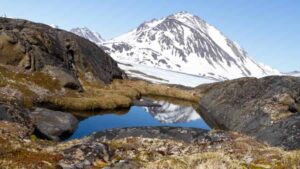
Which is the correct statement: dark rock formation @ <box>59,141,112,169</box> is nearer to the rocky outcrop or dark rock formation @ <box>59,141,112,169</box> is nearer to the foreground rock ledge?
the foreground rock ledge

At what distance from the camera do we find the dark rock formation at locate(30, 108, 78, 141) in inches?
1882

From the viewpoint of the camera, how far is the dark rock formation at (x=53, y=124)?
1882 inches

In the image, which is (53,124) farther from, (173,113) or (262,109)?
(173,113)

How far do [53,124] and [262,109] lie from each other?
1403 inches

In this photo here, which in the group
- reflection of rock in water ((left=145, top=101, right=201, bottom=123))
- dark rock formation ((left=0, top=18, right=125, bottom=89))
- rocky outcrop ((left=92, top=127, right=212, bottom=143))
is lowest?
rocky outcrop ((left=92, top=127, right=212, bottom=143))

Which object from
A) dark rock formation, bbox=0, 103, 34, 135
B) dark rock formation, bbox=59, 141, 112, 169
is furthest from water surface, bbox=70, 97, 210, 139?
dark rock formation, bbox=59, 141, 112, 169

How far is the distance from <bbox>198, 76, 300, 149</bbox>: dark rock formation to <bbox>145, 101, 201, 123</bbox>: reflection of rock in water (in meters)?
3.44

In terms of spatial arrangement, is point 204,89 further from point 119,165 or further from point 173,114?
point 119,165

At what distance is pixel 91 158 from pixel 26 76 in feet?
167

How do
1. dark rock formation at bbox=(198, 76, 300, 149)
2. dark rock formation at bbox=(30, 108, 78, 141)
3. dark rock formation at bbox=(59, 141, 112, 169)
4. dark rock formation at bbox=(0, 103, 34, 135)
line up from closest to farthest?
dark rock formation at bbox=(59, 141, 112, 169)
dark rock formation at bbox=(0, 103, 34, 135)
dark rock formation at bbox=(30, 108, 78, 141)
dark rock formation at bbox=(198, 76, 300, 149)

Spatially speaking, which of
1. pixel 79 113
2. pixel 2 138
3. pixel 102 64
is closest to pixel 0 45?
pixel 79 113

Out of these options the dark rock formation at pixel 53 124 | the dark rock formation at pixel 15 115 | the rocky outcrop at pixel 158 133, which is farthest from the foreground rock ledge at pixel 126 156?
the dark rock formation at pixel 53 124

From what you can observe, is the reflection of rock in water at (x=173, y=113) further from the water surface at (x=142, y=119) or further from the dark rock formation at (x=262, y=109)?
the dark rock formation at (x=262, y=109)

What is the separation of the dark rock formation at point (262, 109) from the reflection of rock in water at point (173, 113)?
3.44m
